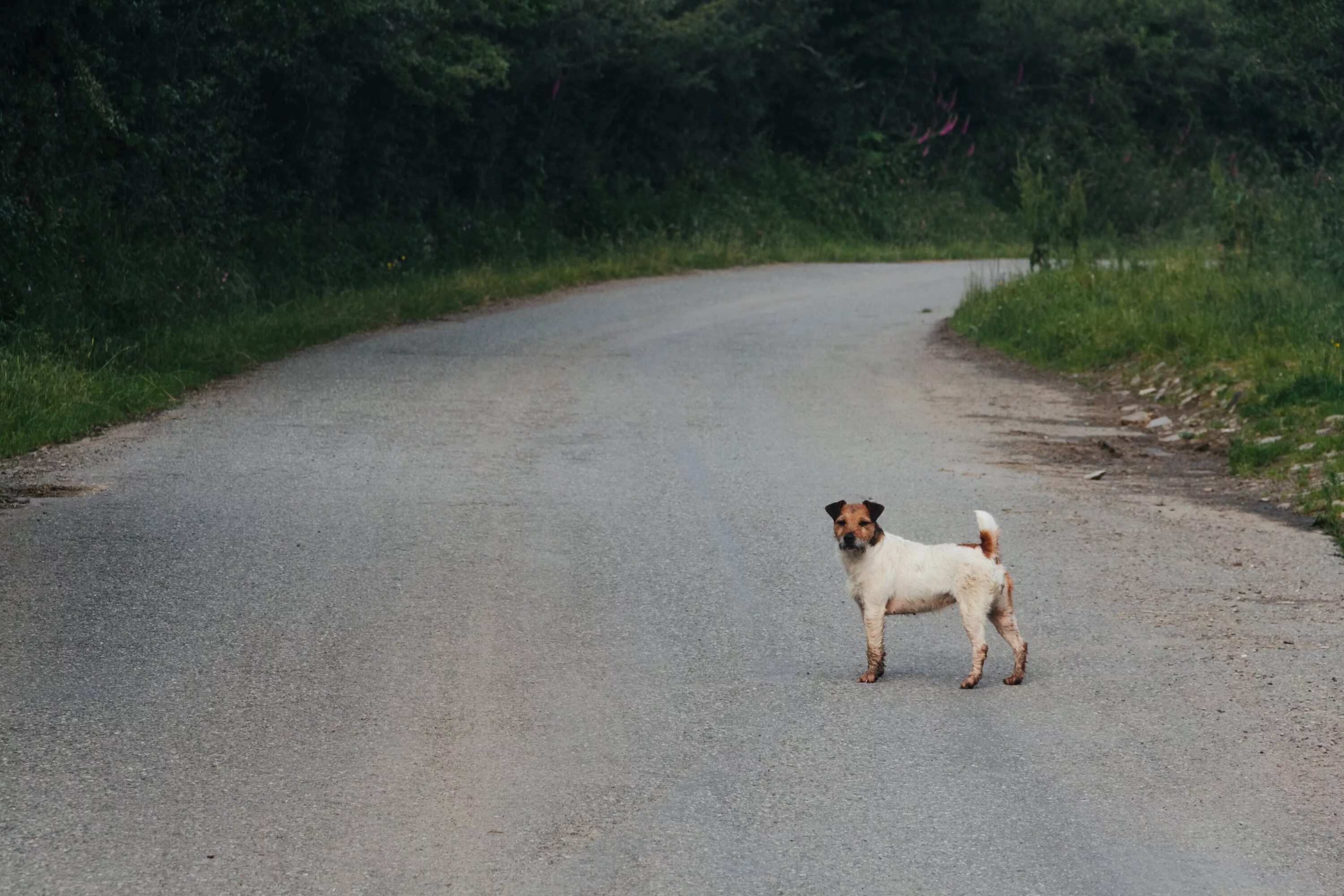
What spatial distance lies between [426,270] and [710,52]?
31.1 feet

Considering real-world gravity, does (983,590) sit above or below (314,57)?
below

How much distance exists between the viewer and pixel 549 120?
98.2ft

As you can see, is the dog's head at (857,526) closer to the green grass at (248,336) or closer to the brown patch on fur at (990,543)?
the brown patch on fur at (990,543)

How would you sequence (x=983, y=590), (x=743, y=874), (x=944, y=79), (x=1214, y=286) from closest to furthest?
(x=743, y=874), (x=983, y=590), (x=1214, y=286), (x=944, y=79)

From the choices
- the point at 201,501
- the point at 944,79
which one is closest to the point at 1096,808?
the point at 201,501

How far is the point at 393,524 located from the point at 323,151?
52.2 feet

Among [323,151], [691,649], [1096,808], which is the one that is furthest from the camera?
[323,151]

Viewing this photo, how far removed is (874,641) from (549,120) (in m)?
24.5

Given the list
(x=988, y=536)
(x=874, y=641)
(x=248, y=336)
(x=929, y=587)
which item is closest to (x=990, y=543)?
(x=988, y=536)

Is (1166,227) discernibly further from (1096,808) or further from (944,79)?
(1096,808)

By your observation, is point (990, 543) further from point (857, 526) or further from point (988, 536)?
point (857, 526)

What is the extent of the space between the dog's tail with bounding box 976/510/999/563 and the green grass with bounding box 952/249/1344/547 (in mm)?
3510

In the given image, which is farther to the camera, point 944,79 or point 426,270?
point 944,79

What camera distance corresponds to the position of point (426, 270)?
A: 2511cm
